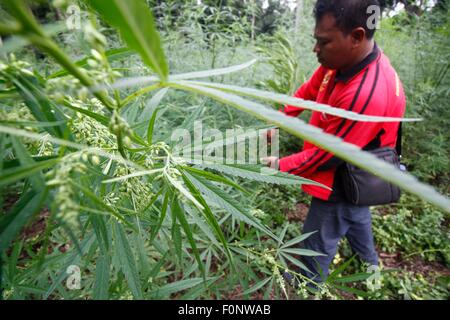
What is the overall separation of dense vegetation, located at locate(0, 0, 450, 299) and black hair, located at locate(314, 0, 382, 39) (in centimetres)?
56

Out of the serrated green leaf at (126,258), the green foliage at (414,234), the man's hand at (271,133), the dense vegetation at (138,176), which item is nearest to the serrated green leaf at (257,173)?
the dense vegetation at (138,176)

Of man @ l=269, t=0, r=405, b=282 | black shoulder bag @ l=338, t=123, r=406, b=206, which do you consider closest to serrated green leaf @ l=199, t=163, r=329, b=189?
man @ l=269, t=0, r=405, b=282

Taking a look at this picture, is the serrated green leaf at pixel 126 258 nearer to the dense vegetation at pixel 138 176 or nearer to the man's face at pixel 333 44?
the dense vegetation at pixel 138 176

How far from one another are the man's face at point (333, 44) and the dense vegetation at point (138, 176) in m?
0.53

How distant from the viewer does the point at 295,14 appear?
345cm

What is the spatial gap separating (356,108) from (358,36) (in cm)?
32

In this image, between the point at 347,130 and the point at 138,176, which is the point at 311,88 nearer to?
the point at 347,130

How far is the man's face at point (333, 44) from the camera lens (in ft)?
3.90

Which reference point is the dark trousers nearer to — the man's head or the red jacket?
the red jacket

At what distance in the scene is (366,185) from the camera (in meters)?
1.34

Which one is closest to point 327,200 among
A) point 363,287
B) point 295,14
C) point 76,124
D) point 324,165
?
point 324,165

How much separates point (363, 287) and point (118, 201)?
2014 millimetres

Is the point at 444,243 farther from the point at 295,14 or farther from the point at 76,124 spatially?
the point at 295,14

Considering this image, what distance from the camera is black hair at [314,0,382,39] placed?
3.74ft
